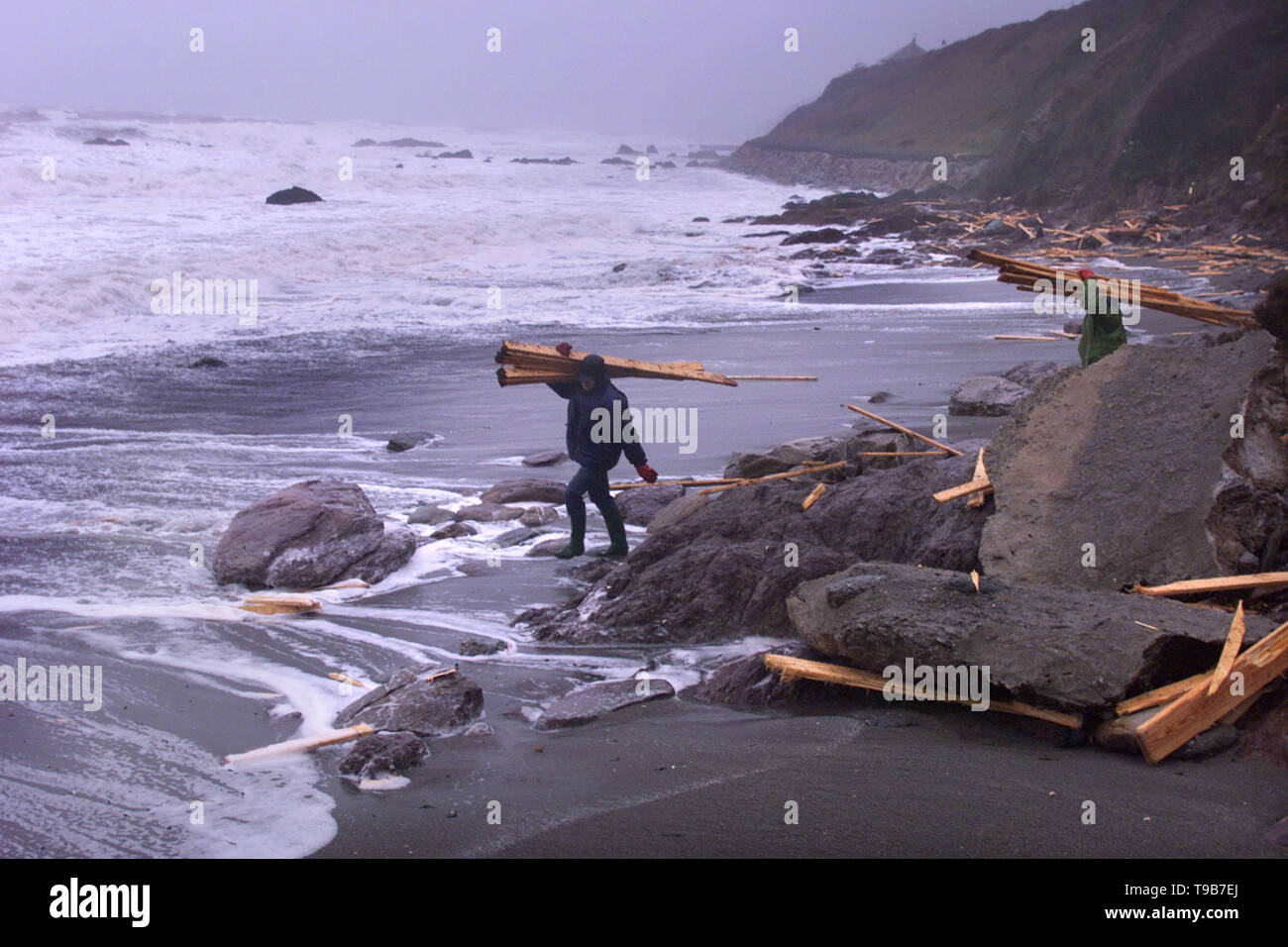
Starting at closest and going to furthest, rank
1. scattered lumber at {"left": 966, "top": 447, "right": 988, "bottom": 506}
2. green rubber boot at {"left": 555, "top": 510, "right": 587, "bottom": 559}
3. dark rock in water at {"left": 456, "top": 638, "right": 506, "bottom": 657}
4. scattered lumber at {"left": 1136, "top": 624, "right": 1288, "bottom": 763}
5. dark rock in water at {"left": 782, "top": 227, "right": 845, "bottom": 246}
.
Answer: scattered lumber at {"left": 1136, "top": 624, "right": 1288, "bottom": 763} < dark rock in water at {"left": 456, "top": 638, "right": 506, "bottom": 657} < scattered lumber at {"left": 966, "top": 447, "right": 988, "bottom": 506} < green rubber boot at {"left": 555, "top": 510, "right": 587, "bottom": 559} < dark rock in water at {"left": 782, "top": 227, "right": 845, "bottom": 246}

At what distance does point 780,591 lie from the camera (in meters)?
6.10

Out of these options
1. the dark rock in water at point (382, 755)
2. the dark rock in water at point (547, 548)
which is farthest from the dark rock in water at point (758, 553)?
the dark rock in water at point (382, 755)

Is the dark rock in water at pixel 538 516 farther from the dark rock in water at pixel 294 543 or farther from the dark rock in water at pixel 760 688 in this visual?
the dark rock in water at pixel 760 688

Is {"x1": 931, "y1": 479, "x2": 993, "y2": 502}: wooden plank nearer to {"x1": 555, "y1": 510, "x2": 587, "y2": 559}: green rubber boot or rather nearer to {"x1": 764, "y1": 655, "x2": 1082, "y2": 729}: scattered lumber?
{"x1": 764, "y1": 655, "x2": 1082, "y2": 729}: scattered lumber

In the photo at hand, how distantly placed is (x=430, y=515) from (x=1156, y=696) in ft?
18.6

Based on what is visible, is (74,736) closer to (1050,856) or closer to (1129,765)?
(1050,856)

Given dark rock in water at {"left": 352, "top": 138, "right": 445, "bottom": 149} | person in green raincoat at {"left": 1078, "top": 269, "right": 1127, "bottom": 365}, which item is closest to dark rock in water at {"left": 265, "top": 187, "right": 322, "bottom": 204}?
person in green raincoat at {"left": 1078, "top": 269, "right": 1127, "bottom": 365}

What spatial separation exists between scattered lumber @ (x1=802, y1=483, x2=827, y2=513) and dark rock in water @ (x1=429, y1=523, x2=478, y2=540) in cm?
251

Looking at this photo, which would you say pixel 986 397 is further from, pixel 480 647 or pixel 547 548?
pixel 480 647

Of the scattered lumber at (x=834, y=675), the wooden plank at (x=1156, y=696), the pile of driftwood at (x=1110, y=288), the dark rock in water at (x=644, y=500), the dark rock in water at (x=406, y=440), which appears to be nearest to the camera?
the wooden plank at (x=1156, y=696)

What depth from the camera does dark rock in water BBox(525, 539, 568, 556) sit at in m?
7.78

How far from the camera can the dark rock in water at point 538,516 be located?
8.45 meters

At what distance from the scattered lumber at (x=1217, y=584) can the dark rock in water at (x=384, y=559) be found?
459cm

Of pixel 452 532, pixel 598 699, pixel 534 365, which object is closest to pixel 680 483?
pixel 534 365
